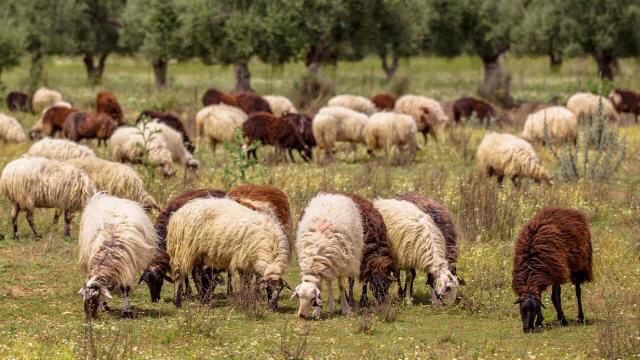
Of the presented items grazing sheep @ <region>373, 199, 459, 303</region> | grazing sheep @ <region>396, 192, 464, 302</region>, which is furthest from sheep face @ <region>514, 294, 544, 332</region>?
grazing sheep @ <region>396, 192, 464, 302</region>

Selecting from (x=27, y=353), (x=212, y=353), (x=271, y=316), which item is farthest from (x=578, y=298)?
(x=27, y=353)

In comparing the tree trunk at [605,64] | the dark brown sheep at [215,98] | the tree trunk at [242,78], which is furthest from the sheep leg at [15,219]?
the tree trunk at [605,64]

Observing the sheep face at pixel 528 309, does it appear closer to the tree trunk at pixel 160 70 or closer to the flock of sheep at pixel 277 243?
the flock of sheep at pixel 277 243

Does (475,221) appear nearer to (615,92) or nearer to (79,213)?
(79,213)

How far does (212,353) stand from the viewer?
10.1 metres

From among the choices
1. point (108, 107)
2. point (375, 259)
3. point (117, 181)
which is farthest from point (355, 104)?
point (375, 259)

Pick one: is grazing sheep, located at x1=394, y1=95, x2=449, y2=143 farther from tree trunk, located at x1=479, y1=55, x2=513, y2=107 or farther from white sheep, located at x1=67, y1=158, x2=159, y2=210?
white sheep, located at x1=67, y1=158, x2=159, y2=210

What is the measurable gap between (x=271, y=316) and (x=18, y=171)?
5681 millimetres

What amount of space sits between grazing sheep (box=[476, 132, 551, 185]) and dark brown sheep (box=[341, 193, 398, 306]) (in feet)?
25.3

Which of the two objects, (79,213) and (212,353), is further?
(79,213)

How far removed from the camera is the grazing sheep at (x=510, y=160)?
19.6m

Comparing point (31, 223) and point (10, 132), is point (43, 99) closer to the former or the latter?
point (10, 132)

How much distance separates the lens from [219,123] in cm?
2528

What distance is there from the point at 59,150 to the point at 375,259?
28.5 feet
